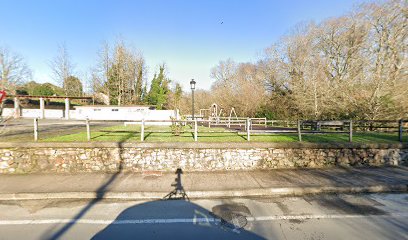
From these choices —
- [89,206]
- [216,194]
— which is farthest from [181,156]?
[89,206]

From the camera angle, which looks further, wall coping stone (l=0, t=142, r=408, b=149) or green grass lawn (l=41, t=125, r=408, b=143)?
green grass lawn (l=41, t=125, r=408, b=143)

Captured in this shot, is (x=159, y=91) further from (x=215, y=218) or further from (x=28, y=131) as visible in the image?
(x=215, y=218)

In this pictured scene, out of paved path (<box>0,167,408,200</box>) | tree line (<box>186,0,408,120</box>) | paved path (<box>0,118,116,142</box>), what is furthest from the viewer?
tree line (<box>186,0,408,120</box>)

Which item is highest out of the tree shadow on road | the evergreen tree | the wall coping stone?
the evergreen tree

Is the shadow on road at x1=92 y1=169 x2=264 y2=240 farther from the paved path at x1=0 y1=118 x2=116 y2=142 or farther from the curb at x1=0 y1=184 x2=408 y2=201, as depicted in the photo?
the paved path at x1=0 y1=118 x2=116 y2=142

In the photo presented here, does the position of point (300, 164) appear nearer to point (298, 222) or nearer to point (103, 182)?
point (298, 222)

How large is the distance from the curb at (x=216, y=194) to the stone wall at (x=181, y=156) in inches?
67.7

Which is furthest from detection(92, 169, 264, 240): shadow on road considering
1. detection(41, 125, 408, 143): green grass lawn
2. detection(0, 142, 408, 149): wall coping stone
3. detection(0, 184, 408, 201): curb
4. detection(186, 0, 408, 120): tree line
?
detection(186, 0, 408, 120): tree line

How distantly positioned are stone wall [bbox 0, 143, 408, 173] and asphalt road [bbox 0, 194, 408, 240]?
6.71 feet

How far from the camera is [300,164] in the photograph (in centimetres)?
706

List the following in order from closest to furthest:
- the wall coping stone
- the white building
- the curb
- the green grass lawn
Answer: the curb → the wall coping stone → the green grass lawn → the white building

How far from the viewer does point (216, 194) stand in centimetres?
498

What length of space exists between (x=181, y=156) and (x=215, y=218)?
310 centimetres

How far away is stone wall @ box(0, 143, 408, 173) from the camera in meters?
6.49
